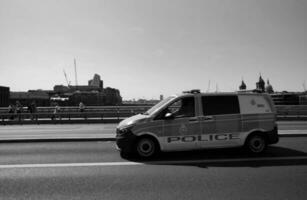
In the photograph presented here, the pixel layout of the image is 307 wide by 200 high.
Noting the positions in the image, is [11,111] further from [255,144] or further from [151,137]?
[255,144]

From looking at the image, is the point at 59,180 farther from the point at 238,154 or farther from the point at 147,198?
the point at 238,154

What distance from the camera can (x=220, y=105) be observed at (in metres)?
7.52

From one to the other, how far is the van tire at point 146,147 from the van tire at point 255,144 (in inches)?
110

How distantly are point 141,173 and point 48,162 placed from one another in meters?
2.81

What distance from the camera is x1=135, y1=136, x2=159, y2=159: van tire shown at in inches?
282

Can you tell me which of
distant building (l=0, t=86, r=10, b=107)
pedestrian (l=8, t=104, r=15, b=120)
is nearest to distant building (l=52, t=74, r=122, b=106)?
distant building (l=0, t=86, r=10, b=107)

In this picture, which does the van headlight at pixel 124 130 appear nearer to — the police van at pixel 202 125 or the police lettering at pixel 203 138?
the police van at pixel 202 125

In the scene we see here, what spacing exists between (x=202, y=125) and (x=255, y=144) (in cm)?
178

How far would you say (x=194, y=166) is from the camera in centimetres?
638

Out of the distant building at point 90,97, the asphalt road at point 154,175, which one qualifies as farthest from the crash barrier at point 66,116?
the distant building at point 90,97

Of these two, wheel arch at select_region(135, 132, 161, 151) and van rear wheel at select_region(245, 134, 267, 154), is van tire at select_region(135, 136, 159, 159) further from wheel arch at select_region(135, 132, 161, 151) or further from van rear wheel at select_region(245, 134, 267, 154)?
van rear wheel at select_region(245, 134, 267, 154)

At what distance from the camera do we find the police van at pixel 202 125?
7125 mm

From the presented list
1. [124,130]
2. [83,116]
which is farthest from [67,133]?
[83,116]

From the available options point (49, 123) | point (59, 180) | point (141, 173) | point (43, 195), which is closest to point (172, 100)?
point (141, 173)
